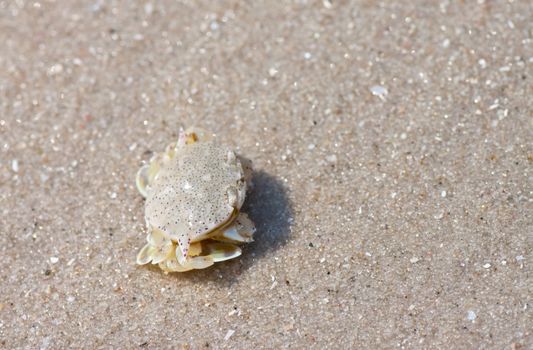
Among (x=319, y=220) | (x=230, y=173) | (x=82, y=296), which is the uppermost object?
(x=230, y=173)

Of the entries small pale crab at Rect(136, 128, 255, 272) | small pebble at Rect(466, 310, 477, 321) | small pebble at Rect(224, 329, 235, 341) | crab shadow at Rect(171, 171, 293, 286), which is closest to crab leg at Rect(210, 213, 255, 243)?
small pale crab at Rect(136, 128, 255, 272)

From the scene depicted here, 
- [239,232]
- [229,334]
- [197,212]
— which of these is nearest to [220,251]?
[239,232]

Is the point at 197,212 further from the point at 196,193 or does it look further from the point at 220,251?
the point at 220,251

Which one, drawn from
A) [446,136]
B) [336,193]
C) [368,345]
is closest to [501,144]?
[446,136]

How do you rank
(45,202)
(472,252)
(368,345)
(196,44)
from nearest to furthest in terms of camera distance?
(368,345) → (472,252) → (45,202) → (196,44)

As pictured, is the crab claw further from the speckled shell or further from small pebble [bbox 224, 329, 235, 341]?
small pebble [bbox 224, 329, 235, 341]

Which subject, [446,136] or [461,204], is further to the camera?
[446,136]

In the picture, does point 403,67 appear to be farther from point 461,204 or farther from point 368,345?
point 368,345
